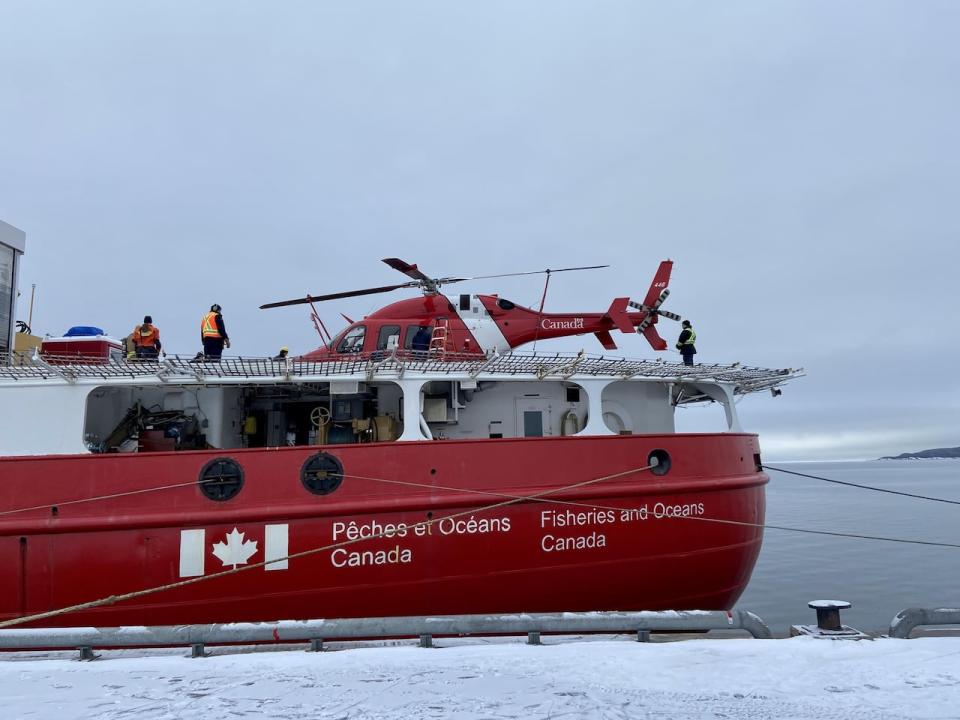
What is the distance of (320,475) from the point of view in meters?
8.39

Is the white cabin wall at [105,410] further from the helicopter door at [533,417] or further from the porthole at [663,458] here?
the porthole at [663,458]

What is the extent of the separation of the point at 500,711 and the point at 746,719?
4.32ft

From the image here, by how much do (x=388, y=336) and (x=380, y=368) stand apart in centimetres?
229

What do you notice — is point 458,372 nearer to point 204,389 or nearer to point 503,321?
point 503,321

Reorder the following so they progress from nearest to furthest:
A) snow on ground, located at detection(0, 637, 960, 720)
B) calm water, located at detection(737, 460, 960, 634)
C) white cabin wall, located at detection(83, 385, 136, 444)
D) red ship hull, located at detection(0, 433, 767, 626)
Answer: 1. snow on ground, located at detection(0, 637, 960, 720)
2. red ship hull, located at detection(0, 433, 767, 626)
3. white cabin wall, located at detection(83, 385, 136, 444)
4. calm water, located at detection(737, 460, 960, 634)

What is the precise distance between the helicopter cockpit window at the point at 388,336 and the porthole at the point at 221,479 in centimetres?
356

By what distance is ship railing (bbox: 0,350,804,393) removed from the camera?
8.70 meters

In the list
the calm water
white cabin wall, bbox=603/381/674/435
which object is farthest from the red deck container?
the calm water

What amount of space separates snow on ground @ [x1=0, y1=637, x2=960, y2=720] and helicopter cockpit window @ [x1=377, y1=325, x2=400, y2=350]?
686 centimetres

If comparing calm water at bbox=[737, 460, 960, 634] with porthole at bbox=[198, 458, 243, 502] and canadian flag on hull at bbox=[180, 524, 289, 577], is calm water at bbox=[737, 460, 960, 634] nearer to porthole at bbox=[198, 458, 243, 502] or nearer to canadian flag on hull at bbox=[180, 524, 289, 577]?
canadian flag on hull at bbox=[180, 524, 289, 577]

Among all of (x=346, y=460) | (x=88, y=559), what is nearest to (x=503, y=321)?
(x=346, y=460)

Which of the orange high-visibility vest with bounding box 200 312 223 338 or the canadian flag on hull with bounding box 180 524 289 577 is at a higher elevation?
the orange high-visibility vest with bounding box 200 312 223 338

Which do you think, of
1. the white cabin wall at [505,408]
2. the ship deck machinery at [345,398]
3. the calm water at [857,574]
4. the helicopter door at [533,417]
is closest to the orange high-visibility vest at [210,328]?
the ship deck machinery at [345,398]

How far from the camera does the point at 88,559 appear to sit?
8.02m
